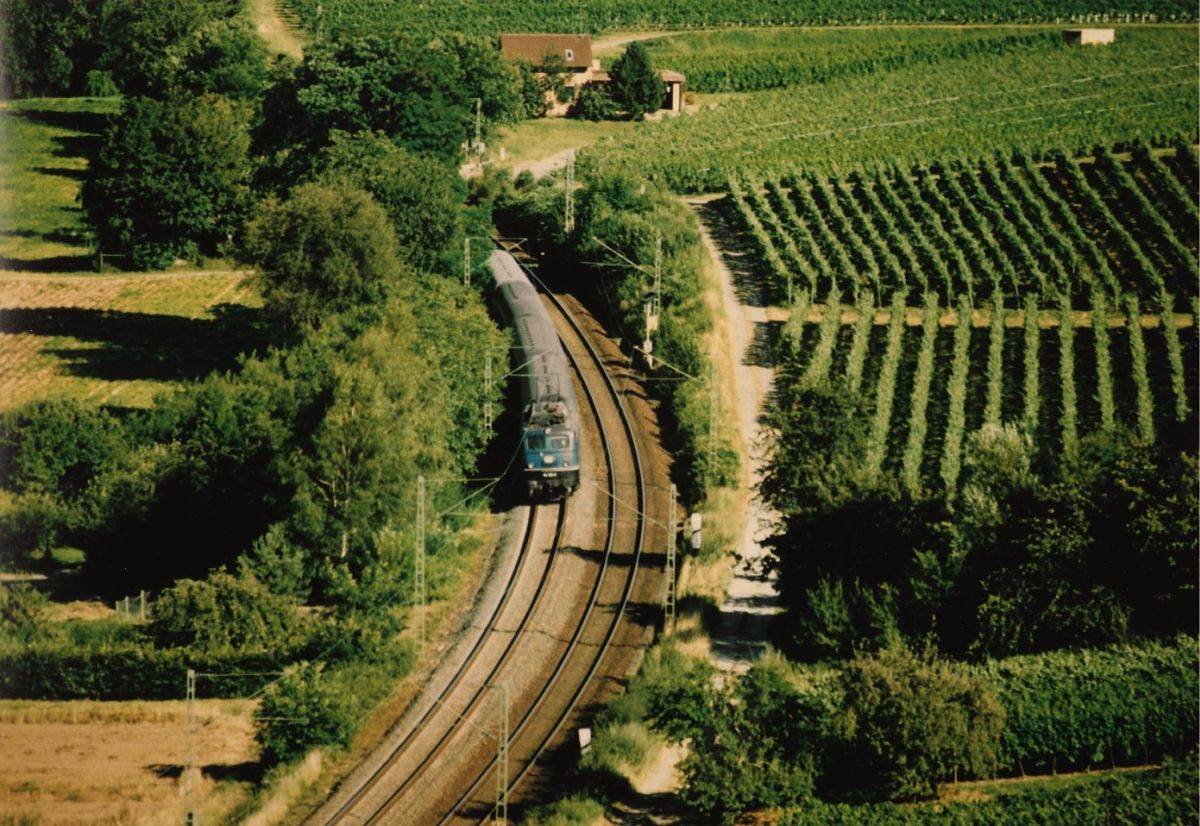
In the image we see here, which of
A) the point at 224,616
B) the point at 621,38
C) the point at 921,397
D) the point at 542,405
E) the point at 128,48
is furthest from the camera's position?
the point at 621,38

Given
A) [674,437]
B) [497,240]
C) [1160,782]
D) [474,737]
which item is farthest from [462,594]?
[497,240]

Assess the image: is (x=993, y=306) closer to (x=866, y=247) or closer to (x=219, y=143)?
(x=866, y=247)

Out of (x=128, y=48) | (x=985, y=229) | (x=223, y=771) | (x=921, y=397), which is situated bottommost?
(x=223, y=771)

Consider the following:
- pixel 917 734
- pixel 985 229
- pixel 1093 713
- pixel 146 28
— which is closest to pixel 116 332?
pixel 985 229

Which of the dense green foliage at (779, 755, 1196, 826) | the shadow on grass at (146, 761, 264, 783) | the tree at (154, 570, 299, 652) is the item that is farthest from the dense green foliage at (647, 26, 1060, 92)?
the dense green foliage at (779, 755, 1196, 826)

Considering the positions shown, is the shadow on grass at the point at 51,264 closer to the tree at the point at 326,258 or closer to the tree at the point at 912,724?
the tree at the point at 326,258

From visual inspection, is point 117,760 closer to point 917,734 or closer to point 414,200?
point 917,734
